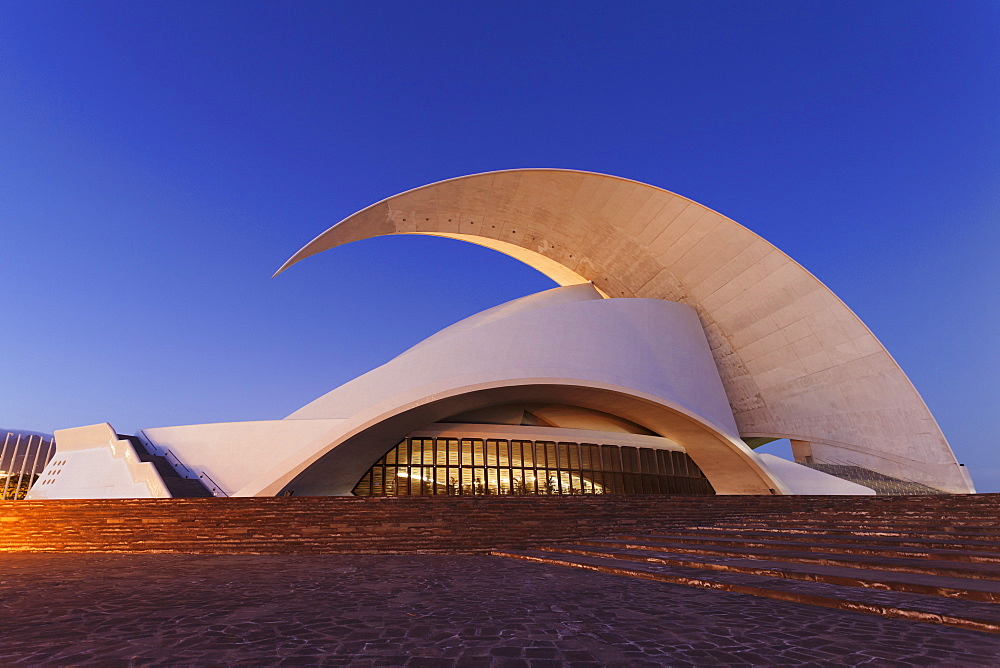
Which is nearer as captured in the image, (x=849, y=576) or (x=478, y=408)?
(x=849, y=576)

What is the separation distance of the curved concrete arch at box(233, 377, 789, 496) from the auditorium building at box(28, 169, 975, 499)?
0.09 m

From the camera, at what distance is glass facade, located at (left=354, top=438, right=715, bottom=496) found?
1986 centimetres

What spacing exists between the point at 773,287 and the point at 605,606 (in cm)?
2007

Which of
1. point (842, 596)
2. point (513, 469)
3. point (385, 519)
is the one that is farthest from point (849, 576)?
point (513, 469)

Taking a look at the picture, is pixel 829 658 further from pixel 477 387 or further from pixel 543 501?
pixel 477 387

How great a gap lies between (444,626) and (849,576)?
3441 mm

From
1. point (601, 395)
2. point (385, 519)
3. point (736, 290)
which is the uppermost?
point (736, 290)

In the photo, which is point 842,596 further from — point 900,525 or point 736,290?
point 736,290

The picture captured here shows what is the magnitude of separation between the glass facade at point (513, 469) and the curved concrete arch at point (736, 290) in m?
5.26

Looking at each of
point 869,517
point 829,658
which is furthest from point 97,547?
point 869,517

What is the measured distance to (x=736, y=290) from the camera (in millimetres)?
21953

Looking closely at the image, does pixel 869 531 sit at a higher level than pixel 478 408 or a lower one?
lower

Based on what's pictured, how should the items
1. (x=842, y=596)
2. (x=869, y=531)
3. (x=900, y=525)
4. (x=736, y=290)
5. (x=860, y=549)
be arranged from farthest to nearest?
(x=736, y=290), (x=900, y=525), (x=869, y=531), (x=860, y=549), (x=842, y=596)

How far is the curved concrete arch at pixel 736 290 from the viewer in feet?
65.9
